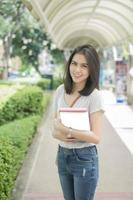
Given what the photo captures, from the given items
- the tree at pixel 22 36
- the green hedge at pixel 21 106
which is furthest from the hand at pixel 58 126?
the tree at pixel 22 36

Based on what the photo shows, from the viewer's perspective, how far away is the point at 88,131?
364cm

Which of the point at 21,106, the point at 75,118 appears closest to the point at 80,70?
the point at 75,118

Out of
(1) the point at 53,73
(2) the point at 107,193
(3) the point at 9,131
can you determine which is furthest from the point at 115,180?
(1) the point at 53,73

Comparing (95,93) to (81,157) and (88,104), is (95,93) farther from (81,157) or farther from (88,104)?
(81,157)

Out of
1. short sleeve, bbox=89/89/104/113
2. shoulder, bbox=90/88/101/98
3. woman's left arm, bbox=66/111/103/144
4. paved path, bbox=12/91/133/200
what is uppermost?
shoulder, bbox=90/88/101/98

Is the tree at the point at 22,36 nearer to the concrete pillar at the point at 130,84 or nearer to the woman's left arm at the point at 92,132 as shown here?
the concrete pillar at the point at 130,84

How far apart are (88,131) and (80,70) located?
0.47 metres

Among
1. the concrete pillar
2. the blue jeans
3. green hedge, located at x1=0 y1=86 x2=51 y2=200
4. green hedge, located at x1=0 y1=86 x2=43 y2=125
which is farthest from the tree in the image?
the blue jeans

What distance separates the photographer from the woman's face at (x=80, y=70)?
3.76m

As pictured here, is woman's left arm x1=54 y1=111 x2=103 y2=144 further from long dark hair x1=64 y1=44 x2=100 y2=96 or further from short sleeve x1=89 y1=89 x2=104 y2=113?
long dark hair x1=64 y1=44 x2=100 y2=96

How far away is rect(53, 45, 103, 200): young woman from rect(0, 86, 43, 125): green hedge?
254 inches

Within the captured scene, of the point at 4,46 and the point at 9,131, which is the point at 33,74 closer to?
the point at 4,46

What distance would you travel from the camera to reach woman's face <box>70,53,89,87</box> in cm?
376

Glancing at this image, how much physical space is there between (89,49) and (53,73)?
36.4 m
